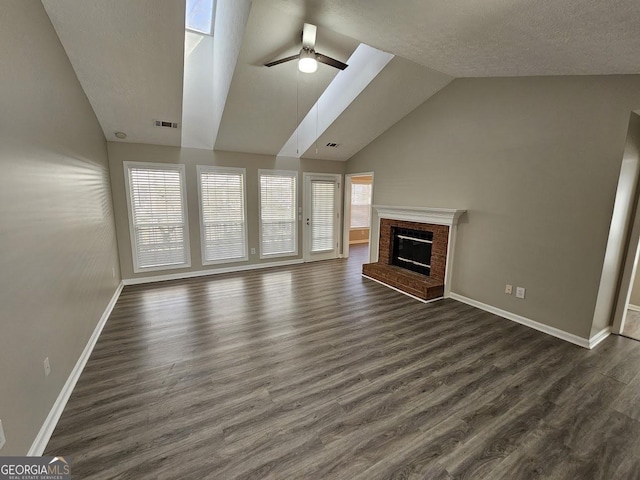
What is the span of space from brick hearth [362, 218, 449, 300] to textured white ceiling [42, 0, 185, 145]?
3.86 meters

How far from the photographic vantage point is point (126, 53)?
2.67 metres

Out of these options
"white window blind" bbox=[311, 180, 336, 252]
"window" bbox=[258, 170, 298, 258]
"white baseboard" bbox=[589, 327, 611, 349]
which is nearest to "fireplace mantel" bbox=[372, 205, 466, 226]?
"white window blind" bbox=[311, 180, 336, 252]

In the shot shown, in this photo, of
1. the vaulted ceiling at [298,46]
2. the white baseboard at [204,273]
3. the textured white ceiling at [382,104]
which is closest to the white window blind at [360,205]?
the textured white ceiling at [382,104]

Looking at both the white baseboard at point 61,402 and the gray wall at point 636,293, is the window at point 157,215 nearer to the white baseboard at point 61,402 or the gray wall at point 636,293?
the white baseboard at point 61,402

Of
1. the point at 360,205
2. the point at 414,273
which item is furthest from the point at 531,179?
the point at 360,205

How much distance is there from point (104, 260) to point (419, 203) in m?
4.66

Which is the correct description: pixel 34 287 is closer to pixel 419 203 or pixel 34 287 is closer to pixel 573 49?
pixel 573 49

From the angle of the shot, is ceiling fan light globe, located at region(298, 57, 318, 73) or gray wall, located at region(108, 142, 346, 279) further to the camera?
gray wall, located at region(108, 142, 346, 279)

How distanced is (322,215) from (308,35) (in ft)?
13.0

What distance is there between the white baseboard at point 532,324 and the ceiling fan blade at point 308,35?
149 inches

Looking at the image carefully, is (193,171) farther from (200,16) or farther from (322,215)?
(322,215)

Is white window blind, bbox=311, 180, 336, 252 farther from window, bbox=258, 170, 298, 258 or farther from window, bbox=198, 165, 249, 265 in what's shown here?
window, bbox=198, 165, 249, 265

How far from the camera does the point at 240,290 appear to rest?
443 centimetres

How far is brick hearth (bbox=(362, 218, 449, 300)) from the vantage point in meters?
4.12
